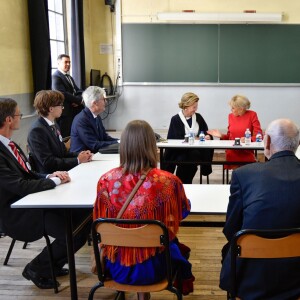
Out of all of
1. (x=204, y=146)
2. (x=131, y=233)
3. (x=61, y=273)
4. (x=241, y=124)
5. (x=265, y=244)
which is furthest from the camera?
(x=241, y=124)

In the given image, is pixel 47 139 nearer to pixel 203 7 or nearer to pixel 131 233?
pixel 131 233

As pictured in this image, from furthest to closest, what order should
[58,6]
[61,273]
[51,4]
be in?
[58,6] → [51,4] → [61,273]

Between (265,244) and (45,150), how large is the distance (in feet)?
6.41

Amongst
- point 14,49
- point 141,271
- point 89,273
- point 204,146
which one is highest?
point 14,49

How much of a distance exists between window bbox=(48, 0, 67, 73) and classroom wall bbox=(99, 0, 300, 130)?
1.17 m

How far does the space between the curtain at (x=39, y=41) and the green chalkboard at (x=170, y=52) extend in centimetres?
227

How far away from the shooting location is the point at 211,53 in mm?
6715

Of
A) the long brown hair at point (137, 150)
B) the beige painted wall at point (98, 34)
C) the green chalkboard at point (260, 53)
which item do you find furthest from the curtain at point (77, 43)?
the long brown hair at point (137, 150)

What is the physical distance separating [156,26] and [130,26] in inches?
18.3

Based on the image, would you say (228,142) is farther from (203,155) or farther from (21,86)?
(21,86)

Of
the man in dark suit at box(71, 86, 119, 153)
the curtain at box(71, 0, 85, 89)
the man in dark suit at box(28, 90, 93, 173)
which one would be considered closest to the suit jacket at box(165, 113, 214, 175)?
the man in dark suit at box(71, 86, 119, 153)

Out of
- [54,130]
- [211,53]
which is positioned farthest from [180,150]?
[211,53]

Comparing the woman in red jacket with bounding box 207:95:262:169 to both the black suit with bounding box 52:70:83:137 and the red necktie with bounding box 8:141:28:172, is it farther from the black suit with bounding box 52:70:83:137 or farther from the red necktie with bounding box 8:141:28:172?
the red necktie with bounding box 8:141:28:172

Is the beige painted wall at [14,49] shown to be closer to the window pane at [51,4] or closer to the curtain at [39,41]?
the curtain at [39,41]
